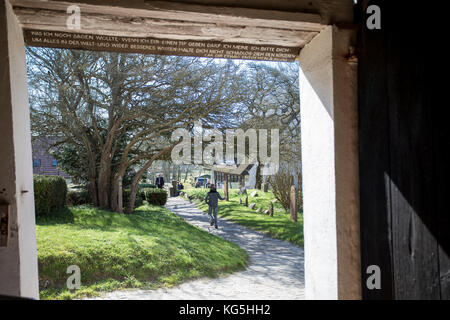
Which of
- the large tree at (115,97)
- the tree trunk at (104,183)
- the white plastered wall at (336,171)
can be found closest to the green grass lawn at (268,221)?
the large tree at (115,97)

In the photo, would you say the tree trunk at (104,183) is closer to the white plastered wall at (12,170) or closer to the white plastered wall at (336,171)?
the white plastered wall at (12,170)

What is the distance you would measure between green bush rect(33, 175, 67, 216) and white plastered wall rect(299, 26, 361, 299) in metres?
9.07

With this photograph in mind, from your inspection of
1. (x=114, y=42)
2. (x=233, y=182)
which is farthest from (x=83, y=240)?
(x=233, y=182)

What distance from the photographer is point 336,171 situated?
1836 mm

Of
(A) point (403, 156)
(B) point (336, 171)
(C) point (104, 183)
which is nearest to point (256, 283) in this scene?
(B) point (336, 171)

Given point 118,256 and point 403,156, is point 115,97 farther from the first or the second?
point 403,156

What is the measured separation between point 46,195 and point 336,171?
9.73m

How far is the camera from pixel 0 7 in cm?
158

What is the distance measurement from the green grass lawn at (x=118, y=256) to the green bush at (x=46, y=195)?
32 centimetres

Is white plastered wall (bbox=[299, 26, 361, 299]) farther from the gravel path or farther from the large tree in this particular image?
the large tree

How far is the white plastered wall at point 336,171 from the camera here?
1.83m

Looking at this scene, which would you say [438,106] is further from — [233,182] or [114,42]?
[233,182]

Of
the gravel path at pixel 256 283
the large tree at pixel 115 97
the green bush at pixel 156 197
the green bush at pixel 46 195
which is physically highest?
the large tree at pixel 115 97

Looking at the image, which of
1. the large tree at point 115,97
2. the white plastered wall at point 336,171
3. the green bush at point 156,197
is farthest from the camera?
the green bush at point 156,197
